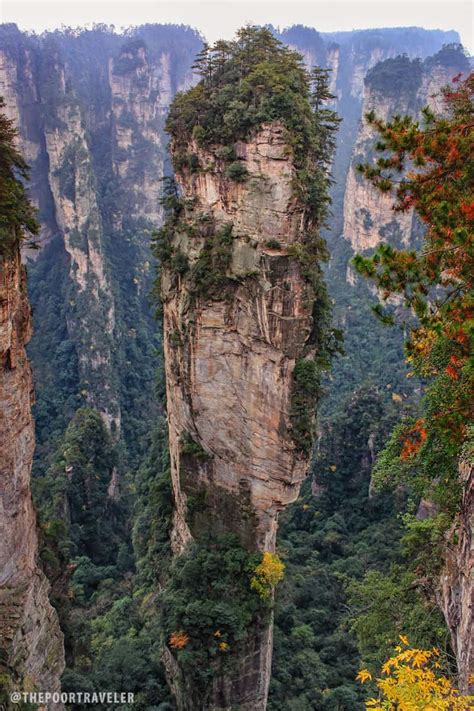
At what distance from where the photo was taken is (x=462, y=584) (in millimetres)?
8133

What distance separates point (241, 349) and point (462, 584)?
7.96m

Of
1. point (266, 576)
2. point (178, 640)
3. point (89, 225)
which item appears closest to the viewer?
point (178, 640)

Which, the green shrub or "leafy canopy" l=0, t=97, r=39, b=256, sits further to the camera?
the green shrub

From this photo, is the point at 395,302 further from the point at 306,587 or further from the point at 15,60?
the point at 15,60

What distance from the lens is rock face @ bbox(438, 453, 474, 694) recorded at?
7.48m

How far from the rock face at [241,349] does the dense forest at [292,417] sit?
0.16m

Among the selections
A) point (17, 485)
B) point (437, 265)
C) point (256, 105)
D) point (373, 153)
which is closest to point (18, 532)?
point (17, 485)

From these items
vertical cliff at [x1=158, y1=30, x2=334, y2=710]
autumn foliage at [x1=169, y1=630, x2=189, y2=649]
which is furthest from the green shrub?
autumn foliage at [x1=169, y1=630, x2=189, y2=649]

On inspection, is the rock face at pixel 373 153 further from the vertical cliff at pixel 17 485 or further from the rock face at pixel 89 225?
the vertical cliff at pixel 17 485

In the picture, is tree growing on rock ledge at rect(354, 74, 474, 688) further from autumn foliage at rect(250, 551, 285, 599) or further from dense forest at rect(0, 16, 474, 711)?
autumn foliage at rect(250, 551, 285, 599)

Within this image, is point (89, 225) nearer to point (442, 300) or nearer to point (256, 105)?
point (256, 105)

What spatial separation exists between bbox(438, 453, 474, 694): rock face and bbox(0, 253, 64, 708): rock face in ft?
24.3

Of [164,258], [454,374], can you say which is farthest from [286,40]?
[454,374]

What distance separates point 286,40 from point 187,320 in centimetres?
9911
